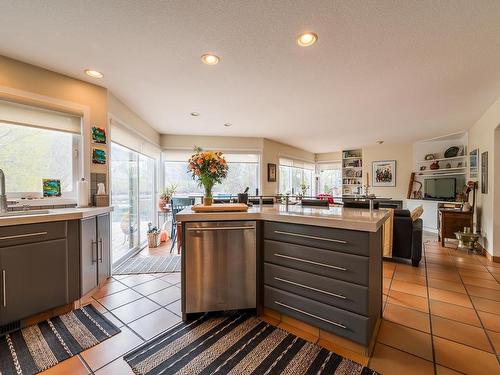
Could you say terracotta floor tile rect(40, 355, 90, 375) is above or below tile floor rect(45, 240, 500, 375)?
below

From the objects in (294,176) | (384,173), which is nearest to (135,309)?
(294,176)

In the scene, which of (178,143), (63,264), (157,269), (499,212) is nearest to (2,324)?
(63,264)

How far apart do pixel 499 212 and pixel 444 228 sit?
1114mm

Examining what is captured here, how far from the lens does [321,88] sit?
9.14ft

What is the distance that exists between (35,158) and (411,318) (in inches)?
159

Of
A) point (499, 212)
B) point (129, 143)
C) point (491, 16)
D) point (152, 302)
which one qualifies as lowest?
point (152, 302)

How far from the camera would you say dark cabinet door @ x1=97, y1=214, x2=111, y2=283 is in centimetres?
251

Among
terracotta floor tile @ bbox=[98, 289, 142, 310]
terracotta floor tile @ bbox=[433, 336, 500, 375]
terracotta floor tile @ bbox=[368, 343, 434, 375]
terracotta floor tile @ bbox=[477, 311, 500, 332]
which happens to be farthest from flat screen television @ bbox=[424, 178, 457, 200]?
terracotta floor tile @ bbox=[98, 289, 142, 310]

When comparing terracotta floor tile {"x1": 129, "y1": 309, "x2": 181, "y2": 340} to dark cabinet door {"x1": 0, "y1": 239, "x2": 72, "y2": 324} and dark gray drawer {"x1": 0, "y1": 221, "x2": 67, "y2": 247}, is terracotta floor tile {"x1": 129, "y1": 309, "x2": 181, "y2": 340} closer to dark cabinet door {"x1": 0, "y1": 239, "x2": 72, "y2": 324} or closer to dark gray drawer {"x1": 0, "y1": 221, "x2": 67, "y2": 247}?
dark cabinet door {"x1": 0, "y1": 239, "x2": 72, "y2": 324}

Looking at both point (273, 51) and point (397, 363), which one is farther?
point (273, 51)

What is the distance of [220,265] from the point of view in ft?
6.40

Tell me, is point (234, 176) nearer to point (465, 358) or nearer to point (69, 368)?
point (69, 368)

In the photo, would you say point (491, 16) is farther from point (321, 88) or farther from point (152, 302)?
point (152, 302)

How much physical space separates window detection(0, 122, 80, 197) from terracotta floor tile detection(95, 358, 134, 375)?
1.93 m
